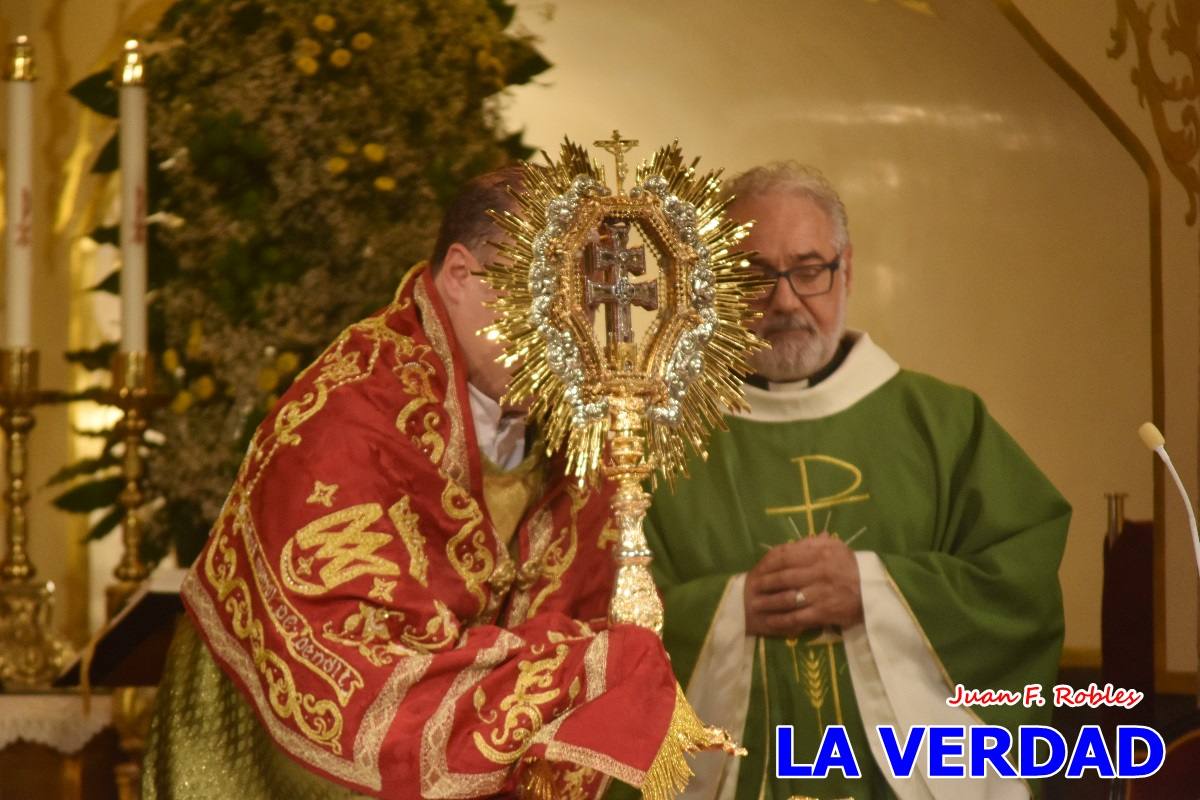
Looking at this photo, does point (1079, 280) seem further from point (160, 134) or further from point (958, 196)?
point (160, 134)

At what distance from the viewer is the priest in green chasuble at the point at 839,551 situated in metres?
3.57

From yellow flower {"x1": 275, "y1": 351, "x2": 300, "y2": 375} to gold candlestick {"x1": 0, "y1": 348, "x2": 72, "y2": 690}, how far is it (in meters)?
0.50

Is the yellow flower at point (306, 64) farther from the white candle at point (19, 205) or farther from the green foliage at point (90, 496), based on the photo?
the green foliage at point (90, 496)

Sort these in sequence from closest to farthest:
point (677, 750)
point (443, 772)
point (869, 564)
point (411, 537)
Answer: point (677, 750)
point (443, 772)
point (411, 537)
point (869, 564)

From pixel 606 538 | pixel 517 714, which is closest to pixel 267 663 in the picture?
pixel 517 714

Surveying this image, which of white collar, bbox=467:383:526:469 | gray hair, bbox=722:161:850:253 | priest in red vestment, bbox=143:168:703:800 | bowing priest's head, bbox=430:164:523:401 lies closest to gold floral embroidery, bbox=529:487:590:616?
priest in red vestment, bbox=143:168:703:800

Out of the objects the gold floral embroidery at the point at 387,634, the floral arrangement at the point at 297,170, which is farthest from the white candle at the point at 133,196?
the gold floral embroidery at the point at 387,634

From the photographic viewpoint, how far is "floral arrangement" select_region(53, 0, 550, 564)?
3.91 m

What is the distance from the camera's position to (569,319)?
298 centimetres

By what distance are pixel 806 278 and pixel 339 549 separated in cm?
115

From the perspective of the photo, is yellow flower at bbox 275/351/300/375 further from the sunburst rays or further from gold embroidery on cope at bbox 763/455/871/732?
gold embroidery on cope at bbox 763/455/871/732

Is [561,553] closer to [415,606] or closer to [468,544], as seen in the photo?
[468,544]

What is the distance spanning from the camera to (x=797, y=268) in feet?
12.1

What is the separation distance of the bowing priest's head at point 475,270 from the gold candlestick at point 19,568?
0.96 metres
